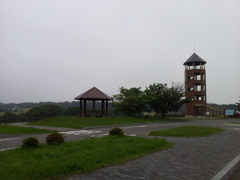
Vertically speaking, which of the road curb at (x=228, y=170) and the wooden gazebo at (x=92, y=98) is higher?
the wooden gazebo at (x=92, y=98)

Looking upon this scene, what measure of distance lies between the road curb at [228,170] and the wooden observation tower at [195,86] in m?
41.4

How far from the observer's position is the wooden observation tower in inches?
1825

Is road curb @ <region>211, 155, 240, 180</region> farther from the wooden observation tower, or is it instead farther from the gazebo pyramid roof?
the wooden observation tower

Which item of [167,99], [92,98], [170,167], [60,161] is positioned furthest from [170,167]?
[167,99]

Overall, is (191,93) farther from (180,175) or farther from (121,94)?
(180,175)

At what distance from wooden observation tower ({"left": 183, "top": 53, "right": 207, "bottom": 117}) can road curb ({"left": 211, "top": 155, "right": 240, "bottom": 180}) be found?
4138cm

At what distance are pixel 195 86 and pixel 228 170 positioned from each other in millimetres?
44526

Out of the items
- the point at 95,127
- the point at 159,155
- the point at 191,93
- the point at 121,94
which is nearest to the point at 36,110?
the point at 121,94

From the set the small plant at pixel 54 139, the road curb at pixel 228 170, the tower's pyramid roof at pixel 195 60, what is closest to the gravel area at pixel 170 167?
the road curb at pixel 228 170

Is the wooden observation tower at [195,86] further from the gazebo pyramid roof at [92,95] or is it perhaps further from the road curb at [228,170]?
the road curb at [228,170]

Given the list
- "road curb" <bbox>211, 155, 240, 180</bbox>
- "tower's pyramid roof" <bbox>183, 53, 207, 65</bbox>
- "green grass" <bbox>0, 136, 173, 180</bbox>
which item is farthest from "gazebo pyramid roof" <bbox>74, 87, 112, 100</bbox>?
"tower's pyramid roof" <bbox>183, 53, 207, 65</bbox>

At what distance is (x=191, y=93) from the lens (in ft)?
153

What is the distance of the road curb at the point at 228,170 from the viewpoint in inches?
187

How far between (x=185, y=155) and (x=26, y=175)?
4.55m
